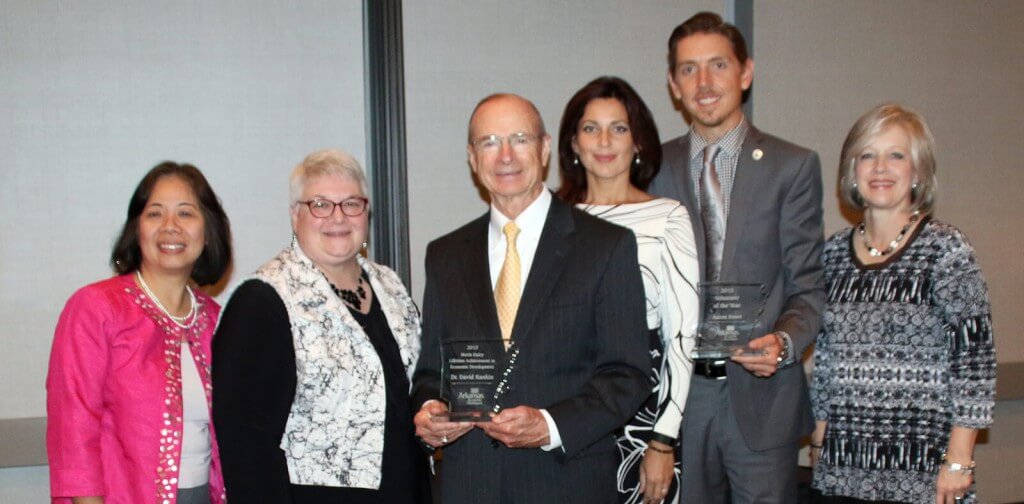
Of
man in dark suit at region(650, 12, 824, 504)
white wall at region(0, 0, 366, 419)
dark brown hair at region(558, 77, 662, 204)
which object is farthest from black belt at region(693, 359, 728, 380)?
white wall at region(0, 0, 366, 419)

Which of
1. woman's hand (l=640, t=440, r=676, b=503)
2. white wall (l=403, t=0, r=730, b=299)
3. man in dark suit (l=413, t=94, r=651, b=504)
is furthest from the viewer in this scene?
white wall (l=403, t=0, r=730, b=299)

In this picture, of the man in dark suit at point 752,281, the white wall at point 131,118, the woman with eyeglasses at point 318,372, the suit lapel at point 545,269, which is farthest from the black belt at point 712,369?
the white wall at point 131,118

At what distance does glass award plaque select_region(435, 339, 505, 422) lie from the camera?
2.25 m

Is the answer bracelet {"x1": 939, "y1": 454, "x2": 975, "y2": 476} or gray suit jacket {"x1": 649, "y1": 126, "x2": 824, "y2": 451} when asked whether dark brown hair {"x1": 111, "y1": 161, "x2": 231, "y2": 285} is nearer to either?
gray suit jacket {"x1": 649, "y1": 126, "x2": 824, "y2": 451}

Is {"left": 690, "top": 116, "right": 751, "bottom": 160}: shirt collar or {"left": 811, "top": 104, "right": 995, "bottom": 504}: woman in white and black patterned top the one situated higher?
{"left": 690, "top": 116, "right": 751, "bottom": 160}: shirt collar

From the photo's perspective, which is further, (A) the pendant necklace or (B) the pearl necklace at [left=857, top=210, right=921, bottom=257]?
(B) the pearl necklace at [left=857, top=210, right=921, bottom=257]

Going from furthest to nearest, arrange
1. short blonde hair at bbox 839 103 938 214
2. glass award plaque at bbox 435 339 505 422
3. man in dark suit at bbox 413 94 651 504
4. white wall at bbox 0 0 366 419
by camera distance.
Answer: white wall at bbox 0 0 366 419 < short blonde hair at bbox 839 103 938 214 < man in dark suit at bbox 413 94 651 504 < glass award plaque at bbox 435 339 505 422

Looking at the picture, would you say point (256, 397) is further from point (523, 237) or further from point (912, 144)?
point (912, 144)

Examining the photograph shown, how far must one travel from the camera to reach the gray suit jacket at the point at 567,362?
239 cm

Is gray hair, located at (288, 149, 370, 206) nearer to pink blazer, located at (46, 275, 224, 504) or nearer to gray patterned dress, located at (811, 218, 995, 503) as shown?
pink blazer, located at (46, 275, 224, 504)

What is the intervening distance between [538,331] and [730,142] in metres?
1.19

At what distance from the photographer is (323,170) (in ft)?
8.77

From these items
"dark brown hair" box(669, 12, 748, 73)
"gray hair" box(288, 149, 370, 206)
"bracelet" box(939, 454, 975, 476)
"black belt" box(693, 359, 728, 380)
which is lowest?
"bracelet" box(939, 454, 975, 476)

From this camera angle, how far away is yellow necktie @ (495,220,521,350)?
8.09 ft
